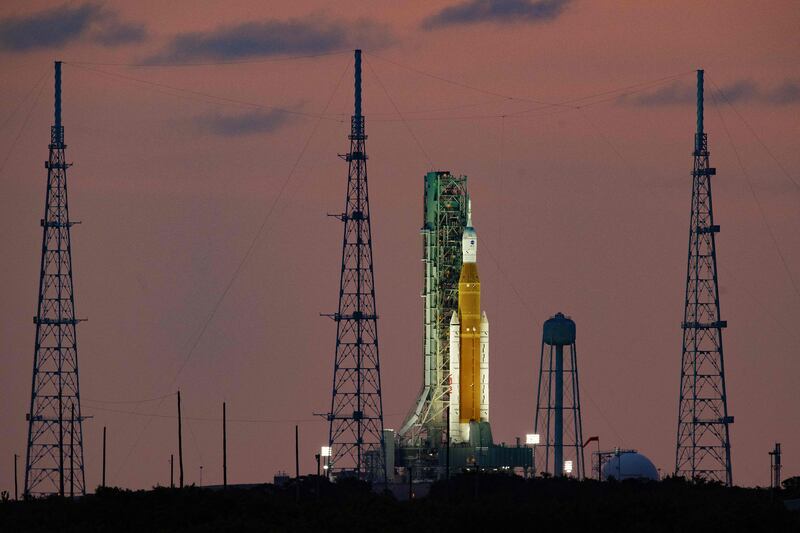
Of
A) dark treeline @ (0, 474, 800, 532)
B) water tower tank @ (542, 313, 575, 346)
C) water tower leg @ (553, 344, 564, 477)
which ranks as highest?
water tower tank @ (542, 313, 575, 346)

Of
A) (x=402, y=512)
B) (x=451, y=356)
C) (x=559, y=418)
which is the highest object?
(x=451, y=356)

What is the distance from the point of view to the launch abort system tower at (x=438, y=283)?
192 m

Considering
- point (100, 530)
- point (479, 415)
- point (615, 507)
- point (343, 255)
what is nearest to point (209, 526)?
point (100, 530)

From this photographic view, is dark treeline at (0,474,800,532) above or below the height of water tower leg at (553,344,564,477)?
below

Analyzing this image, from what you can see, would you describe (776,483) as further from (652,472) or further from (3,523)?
(3,523)

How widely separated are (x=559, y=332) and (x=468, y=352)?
5.68 meters

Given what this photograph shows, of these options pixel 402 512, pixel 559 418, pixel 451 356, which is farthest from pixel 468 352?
pixel 402 512

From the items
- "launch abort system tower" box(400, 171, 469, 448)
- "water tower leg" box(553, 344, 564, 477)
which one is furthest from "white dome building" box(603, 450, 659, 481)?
"launch abort system tower" box(400, 171, 469, 448)

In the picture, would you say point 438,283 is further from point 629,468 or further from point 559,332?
point 629,468

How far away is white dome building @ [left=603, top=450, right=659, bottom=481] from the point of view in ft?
606

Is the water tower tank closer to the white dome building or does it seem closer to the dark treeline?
the white dome building

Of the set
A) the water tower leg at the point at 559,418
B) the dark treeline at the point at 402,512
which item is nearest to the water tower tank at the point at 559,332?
the water tower leg at the point at 559,418

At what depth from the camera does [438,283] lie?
193m

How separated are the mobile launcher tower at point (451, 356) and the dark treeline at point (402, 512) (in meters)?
20.6
